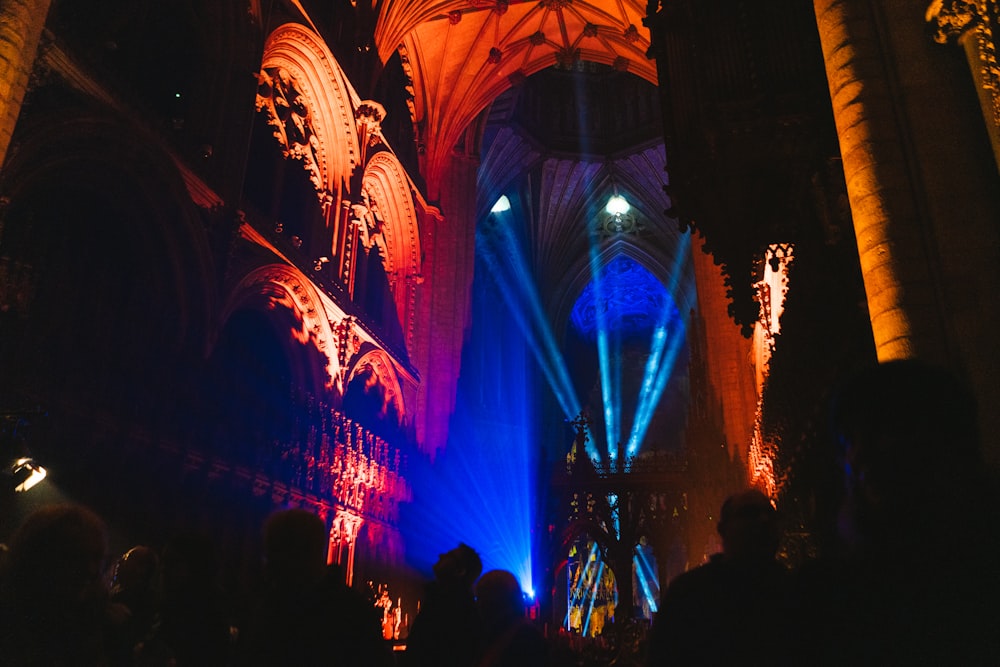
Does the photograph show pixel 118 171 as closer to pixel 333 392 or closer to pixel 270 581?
pixel 333 392

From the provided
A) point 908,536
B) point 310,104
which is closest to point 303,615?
point 908,536

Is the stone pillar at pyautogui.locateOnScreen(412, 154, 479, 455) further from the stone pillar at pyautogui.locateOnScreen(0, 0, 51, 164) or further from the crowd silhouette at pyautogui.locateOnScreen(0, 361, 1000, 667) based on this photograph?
the crowd silhouette at pyautogui.locateOnScreen(0, 361, 1000, 667)

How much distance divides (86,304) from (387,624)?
8006 mm

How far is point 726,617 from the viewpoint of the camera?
4.04 ft

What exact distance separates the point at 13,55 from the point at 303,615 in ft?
15.3

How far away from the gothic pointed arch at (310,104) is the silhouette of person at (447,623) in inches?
388

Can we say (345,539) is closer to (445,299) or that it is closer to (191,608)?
(445,299)

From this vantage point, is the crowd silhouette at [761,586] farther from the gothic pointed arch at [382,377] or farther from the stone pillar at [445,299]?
the stone pillar at [445,299]

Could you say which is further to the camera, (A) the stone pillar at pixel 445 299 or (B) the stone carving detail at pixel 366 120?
(A) the stone pillar at pixel 445 299

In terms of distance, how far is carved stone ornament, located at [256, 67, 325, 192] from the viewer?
1106cm

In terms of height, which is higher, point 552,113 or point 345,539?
point 552,113

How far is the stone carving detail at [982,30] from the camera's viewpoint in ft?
10.7

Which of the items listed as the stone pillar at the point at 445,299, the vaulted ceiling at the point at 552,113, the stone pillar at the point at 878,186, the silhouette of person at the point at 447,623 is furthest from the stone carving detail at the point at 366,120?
the silhouette of person at the point at 447,623

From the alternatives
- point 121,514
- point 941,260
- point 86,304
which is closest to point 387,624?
point 121,514
